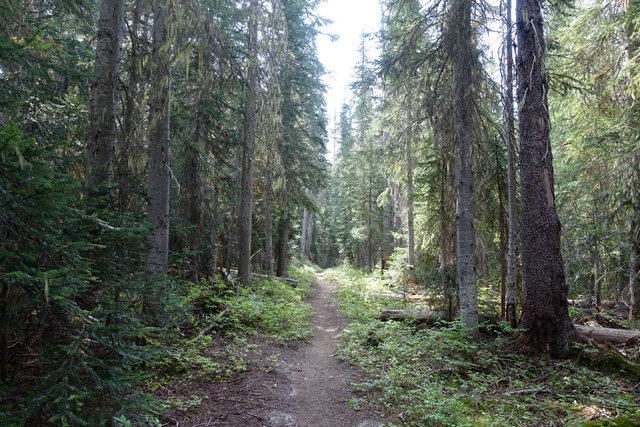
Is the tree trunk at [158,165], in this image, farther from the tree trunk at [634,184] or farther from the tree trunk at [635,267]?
the tree trunk at [635,267]

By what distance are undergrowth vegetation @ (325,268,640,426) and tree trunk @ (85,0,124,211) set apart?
5.17 metres

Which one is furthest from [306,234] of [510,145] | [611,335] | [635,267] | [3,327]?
[3,327]

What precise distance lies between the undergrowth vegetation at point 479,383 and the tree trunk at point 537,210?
1.89 ft

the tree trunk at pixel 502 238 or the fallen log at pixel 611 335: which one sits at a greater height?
the tree trunk at pixel 502 238

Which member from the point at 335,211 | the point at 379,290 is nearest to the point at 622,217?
the point at 379,290

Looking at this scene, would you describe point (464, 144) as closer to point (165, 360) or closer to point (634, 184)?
point (634, 184)

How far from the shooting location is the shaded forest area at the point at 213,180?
9.64 ft

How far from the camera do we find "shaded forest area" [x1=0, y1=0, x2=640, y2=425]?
116 inches

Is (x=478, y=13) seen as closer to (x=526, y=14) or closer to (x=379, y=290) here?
(x=526, y=14)

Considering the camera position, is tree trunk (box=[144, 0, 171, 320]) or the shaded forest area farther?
tree trunk (box=[144, 0, 171, 320])

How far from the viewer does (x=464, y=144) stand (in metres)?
8.25

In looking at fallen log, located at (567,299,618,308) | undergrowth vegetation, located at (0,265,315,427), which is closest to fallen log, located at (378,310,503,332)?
undergrowth vegetation, located at (0,265,315,427)

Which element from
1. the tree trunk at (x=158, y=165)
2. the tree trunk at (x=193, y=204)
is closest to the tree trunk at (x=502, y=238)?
the tree trunk at (x=158, y=165)

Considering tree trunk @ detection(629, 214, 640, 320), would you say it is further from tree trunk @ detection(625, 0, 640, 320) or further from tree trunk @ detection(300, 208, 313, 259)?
tree trunk @ detection(300, 208, 313, 259)
